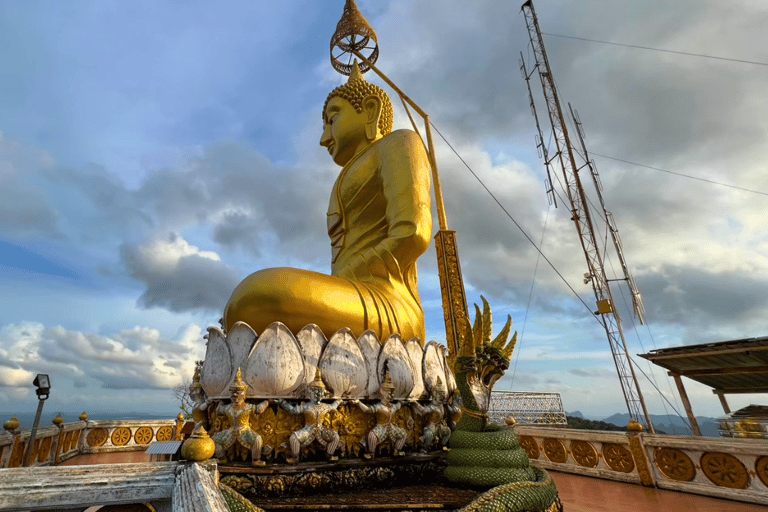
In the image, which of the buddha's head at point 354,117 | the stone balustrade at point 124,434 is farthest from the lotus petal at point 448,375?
the stone balustrade at point 124,434

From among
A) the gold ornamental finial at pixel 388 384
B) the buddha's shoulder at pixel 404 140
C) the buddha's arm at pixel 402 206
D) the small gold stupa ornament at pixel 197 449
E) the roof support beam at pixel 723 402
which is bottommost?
the roof support beam at pixel 723 402

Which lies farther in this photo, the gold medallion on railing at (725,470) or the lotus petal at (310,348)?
the gold medallion on railing at (725,470)

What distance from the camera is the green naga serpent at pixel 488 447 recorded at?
117 inches

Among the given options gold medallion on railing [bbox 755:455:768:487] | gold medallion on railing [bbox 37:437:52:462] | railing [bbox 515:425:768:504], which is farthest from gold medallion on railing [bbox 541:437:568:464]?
gold medallion on railing [bbox 37:437:52:462]

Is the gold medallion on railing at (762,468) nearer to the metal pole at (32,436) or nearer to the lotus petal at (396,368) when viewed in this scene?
the lotus petal at (396,368)

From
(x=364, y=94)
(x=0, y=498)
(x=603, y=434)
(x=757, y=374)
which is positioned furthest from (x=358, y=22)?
(x=757, y=374)

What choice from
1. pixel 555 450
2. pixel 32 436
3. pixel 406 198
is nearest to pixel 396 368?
pixel 406 198

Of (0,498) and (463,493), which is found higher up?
(0,498)

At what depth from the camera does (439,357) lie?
15.9 ft

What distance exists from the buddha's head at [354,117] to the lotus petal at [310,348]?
4.09m

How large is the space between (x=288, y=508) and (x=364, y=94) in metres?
6.38

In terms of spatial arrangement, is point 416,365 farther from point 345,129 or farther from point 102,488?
point 345,129

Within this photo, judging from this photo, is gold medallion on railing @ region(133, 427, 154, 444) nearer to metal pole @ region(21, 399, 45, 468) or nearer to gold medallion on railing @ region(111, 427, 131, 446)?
gold medallion on railing @ region(111, 427, 131, 446)

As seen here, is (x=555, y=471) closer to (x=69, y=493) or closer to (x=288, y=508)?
(x=288, y=508)
